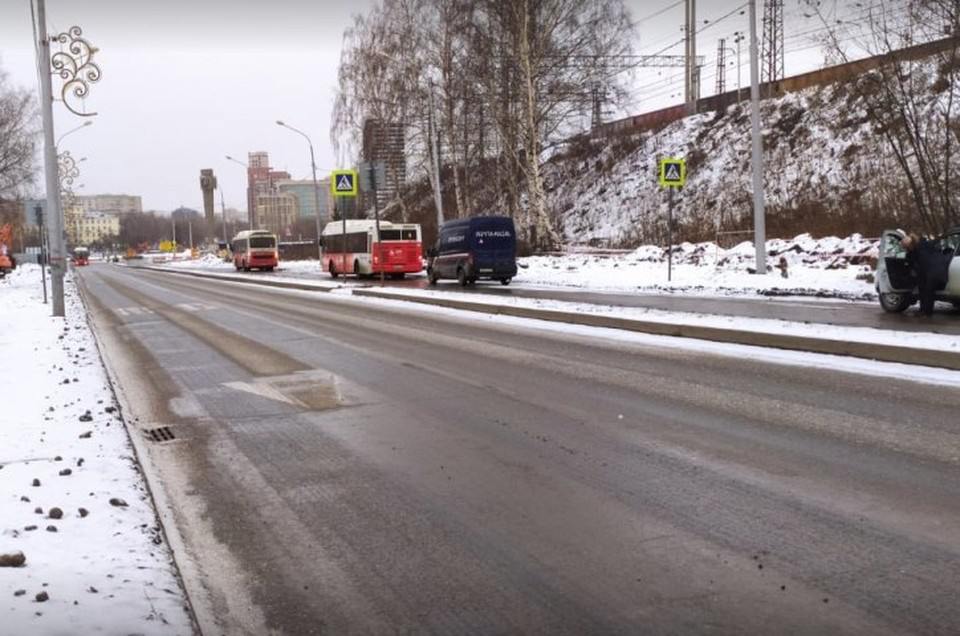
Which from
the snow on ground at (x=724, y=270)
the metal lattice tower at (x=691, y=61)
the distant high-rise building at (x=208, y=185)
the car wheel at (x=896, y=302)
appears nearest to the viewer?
the car wheel at (x=896, y=302)

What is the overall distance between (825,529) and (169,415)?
5.98m

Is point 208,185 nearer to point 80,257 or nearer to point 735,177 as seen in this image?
point 80,257

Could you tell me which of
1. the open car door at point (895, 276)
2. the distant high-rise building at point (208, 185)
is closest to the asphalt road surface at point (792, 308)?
the open car door at point (895, 276)

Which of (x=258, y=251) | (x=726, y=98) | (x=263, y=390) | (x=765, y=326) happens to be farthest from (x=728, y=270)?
(x=258, y=251)

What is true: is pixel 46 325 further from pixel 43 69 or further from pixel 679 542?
pixel 679 542

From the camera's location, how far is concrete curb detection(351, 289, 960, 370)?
29.7 feet

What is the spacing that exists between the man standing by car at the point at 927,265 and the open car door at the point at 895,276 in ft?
0.51

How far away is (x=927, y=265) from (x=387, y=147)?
3771 centimetres

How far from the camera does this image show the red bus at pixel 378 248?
3597cm

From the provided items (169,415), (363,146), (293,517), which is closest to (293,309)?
(169,415)

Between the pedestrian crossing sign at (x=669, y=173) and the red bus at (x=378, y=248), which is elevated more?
the pedestrian crossing sign at (x=669, y=173)

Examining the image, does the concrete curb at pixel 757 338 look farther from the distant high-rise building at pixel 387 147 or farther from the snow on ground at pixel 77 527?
the distant high-rise building at pixel 387 147

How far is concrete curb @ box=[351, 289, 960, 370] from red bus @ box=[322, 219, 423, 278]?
61.9ft

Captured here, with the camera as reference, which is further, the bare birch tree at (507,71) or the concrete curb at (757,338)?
the bare birch tree at (507,71)
